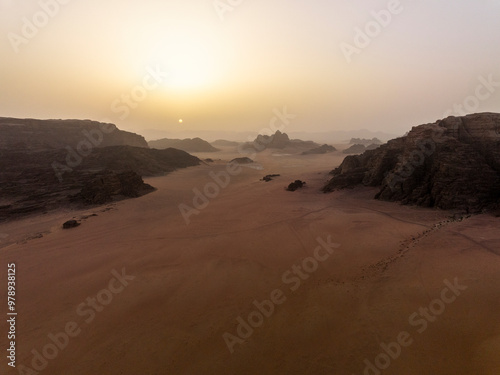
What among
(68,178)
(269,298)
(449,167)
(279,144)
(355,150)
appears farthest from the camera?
(279,144)

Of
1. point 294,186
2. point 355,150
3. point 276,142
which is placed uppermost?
point 276,142

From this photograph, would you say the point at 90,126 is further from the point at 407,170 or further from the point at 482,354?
the point at 482,354

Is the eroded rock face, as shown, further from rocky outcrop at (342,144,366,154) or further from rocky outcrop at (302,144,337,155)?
rocky outcrop at (342,144,366,154)

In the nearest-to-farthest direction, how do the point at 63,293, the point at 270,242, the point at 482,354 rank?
the point at 482,354 < the point at 63,293 < the point at 270,242

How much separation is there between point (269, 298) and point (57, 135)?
54911 mm

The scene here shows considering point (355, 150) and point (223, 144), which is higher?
point (223, 144)

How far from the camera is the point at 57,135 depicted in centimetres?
4481

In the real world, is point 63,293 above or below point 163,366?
above

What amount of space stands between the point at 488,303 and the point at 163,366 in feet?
24.1

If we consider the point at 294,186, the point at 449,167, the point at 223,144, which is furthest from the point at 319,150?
the point at 223,144

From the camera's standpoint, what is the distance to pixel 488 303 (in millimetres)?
5402

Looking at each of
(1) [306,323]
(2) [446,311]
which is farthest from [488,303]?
(1) [306,323]

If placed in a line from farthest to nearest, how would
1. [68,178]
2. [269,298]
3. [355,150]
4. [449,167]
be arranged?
[355,150], [68,178], [449,167], [269,298]

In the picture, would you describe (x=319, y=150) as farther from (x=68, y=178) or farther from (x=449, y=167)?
(x=68, y=178)
